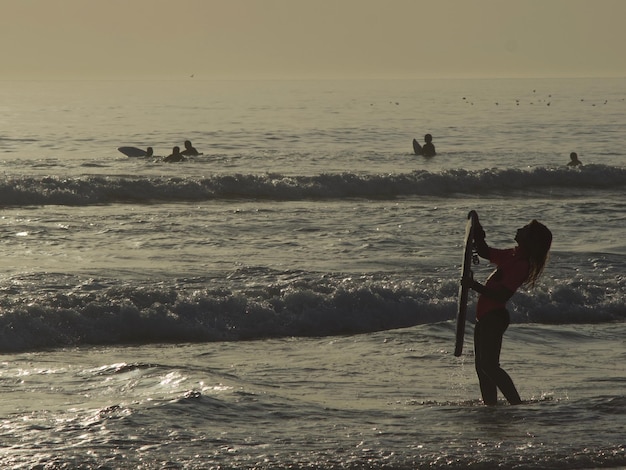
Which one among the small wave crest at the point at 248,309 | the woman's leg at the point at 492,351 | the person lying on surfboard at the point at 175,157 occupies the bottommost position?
the small wave crest at the point at 248,309

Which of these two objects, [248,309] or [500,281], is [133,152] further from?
[500,281]

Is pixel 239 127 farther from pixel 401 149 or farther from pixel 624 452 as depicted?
pixel 624 452

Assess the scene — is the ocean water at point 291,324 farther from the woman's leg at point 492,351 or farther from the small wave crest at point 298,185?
the woman's leg at point 492,351

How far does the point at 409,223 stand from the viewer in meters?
21.8

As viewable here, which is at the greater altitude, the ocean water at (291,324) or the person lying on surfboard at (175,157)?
the person lying on surfboard at (175,157)

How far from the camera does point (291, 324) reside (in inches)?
540

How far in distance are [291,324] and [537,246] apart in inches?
221

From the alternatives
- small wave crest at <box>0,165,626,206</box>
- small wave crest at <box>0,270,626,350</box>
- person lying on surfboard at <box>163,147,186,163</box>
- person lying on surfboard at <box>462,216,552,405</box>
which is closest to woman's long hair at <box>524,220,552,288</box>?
person lying on surfboard at <box>462,216,552,405</box>

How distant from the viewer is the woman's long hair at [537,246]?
8.59 m

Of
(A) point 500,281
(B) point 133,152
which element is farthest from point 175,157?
(A) point 500,281

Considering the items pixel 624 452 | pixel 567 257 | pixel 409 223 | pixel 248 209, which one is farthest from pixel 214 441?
pixel 248 209

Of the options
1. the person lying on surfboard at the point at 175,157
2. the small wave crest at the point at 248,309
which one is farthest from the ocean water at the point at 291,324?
the person lying on surfboard at the point at 175,157

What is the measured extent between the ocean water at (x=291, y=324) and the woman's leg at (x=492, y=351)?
191 millimetres

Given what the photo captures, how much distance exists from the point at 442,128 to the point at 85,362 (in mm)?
45314
